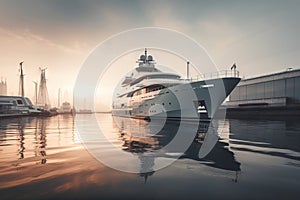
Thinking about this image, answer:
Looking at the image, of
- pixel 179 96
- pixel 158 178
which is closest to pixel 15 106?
pixel 179 96

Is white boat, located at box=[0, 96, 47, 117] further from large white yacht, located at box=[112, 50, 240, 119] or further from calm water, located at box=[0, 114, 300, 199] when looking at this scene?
calm water, located at box=[0, 114, 300, 199]

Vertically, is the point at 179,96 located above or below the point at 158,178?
above

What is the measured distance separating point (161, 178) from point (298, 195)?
3204mm

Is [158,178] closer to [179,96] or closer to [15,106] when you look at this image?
[179,96]

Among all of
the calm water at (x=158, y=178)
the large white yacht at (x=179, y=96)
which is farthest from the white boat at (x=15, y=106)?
the calm water at (x=158, y=178)

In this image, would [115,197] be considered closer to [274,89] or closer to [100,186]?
[100,186]

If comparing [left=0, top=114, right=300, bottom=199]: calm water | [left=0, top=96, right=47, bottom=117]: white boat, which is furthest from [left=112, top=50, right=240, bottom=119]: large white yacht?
[left=0, top=96, right=47, bottom=117]: white boat

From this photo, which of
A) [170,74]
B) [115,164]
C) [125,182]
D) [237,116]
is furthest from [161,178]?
[237,116]

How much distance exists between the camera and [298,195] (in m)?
4.75

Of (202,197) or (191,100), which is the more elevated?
(191,100)

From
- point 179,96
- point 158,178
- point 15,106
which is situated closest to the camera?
point 158,178

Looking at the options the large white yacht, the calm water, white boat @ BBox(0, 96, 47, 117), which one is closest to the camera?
the calm water

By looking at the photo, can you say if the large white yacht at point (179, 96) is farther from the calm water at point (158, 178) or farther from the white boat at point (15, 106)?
the white boat at point (15, 106)

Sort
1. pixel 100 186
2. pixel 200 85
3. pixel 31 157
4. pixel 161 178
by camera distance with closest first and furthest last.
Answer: pixel 100 186, pixel 161 178, pixel 31 157, pixel 200 85
